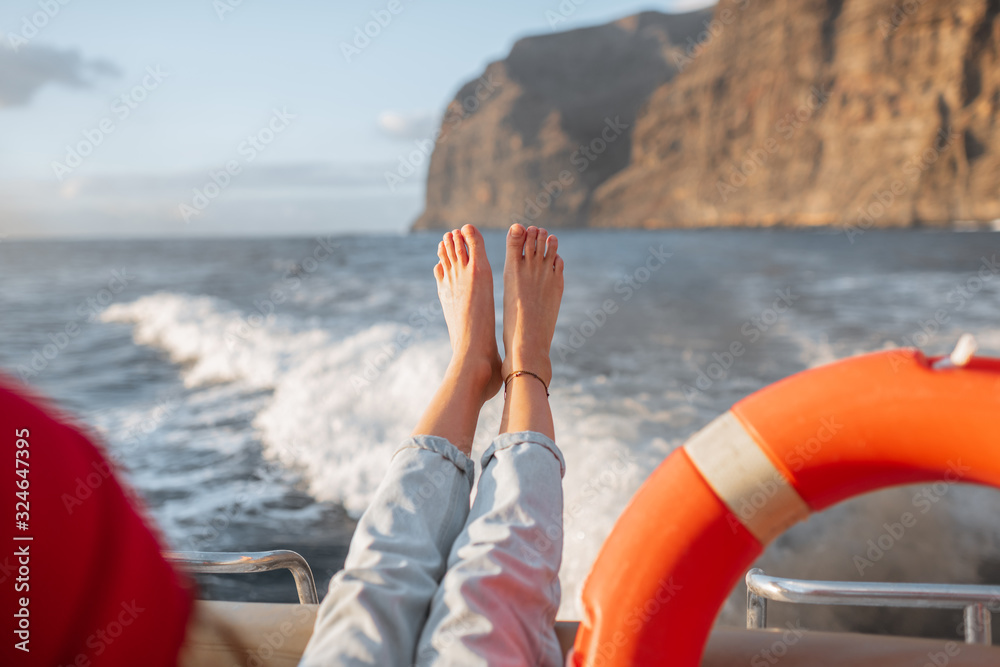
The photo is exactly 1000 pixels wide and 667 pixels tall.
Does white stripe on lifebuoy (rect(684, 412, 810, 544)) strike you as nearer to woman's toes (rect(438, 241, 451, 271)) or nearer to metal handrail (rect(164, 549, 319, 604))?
metal handrail (rect(164, 549, 319, 604))

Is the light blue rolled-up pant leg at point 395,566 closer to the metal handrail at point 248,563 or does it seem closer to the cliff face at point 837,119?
the metal handrail at point 248,563

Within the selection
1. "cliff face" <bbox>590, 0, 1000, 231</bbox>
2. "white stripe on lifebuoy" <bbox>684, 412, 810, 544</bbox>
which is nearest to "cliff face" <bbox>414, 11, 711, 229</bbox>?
"cliff face" <bbox>590, 0, 1000, 231</bbox>

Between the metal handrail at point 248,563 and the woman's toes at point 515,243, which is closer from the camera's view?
the metal handrail at point 248,563

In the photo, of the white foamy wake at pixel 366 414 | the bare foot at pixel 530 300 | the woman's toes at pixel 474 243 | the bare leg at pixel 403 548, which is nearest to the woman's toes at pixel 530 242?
the bare foot at pixel 530 300

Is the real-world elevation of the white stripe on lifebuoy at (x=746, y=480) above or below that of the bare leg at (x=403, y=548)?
above

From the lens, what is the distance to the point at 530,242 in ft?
6.74

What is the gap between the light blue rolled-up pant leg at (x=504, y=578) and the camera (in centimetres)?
71

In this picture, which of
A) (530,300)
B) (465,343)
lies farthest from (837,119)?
(465,343)

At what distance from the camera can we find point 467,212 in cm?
5672

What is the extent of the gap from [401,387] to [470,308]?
6.50ft

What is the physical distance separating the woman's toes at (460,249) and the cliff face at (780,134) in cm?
3025

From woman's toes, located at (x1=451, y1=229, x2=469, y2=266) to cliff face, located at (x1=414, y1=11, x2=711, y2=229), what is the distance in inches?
1908

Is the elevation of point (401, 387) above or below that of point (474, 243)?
below

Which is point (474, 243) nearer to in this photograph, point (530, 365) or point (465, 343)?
point (465, 343)
